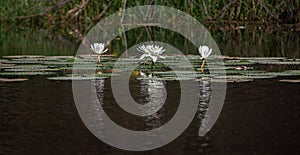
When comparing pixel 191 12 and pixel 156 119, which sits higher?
pixel 191 12

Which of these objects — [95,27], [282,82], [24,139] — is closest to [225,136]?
[24,139]

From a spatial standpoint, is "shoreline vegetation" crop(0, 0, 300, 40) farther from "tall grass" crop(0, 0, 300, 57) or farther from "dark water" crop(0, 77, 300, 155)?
"dark water" crop(0, 77, 300, 155)

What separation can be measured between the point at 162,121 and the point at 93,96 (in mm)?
843

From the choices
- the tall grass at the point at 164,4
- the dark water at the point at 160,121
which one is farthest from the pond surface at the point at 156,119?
the tall grass at the point at 164,4

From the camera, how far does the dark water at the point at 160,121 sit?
9.27 ft

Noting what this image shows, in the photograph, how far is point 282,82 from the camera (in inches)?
183

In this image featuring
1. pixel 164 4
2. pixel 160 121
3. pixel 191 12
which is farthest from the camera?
pixel 164 4

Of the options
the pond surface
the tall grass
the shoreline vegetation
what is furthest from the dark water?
the shoreline vegetation

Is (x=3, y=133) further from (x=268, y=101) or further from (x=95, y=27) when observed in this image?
(x=95, y=27)

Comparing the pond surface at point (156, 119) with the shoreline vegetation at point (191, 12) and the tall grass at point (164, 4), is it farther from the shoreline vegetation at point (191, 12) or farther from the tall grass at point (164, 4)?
the shoreline vegetation at point (191, 12)

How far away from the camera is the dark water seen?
282cm

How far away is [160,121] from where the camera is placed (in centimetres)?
338

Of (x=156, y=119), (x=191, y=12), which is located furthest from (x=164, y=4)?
(x=156, y=119)

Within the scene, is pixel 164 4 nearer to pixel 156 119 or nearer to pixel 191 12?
pixel 191 12
